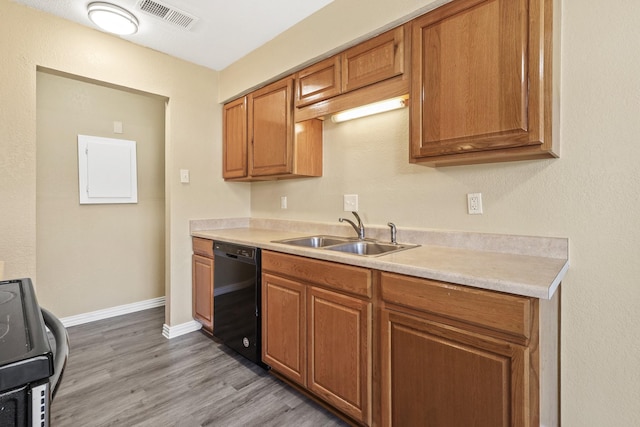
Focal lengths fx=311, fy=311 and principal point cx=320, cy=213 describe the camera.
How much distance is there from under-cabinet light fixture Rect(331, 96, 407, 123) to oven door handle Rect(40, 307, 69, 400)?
5.66 feet

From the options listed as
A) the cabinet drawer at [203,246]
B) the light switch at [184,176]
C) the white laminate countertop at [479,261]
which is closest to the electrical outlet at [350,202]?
the white laminate countertop at [479,261]

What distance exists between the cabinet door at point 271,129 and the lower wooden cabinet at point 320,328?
2.69ft

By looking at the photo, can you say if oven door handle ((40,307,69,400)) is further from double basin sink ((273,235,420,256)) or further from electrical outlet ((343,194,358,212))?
electrical outlet ((343,194,358,212))

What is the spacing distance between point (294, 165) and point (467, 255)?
136cm

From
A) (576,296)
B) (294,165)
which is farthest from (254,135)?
(576,296)

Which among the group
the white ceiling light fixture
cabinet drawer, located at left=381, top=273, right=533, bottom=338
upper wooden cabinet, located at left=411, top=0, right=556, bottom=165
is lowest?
cabinet drawer, located at left=381, top=273, right=533, bottom=338

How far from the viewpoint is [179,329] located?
2.75 meters

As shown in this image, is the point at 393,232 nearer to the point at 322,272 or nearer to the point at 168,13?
the point at 322,272

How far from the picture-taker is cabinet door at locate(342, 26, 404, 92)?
66.9 inches

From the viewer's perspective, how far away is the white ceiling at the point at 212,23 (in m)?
2.04

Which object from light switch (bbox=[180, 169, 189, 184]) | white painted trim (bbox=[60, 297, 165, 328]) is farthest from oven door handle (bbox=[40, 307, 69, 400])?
white painted trim (bbox=[60, 297, 165, 328])

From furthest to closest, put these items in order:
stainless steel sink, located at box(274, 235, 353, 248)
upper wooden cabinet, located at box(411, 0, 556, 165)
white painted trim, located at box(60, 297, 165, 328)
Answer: white painted trim, located at box(60, 297, 165, 328)
stainless steel sink, located at box(274, 235, 353, 248)
upper wooden cabinet, located at box(411, 0, 556, 165)

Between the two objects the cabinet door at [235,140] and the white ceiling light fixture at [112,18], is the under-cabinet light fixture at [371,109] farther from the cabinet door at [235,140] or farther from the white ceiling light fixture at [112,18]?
the white ceiling light fixture at [112,18]

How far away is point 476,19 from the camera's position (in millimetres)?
1403
